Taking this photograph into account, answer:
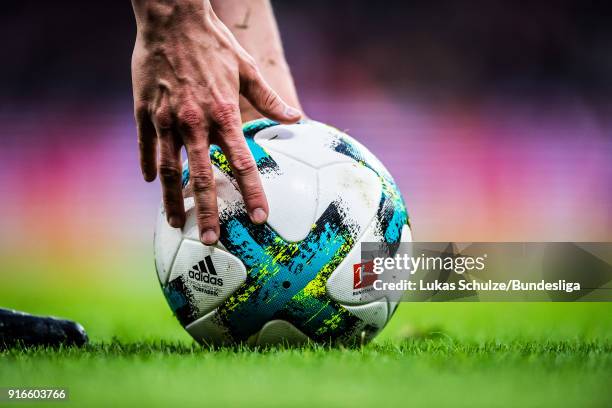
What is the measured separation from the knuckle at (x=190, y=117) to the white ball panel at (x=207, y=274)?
55 centimetres

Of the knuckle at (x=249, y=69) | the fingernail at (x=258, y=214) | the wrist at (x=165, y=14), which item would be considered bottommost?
the fingernail at (x=258, y=214)

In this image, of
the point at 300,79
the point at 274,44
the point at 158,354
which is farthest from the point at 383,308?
the point at 300,79

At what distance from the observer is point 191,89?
2492mm

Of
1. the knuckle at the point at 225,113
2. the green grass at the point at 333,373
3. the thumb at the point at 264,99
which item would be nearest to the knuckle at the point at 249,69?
the thumb at the point at 264,99

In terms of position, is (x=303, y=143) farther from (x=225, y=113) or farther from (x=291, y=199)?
(x=225, y=113)

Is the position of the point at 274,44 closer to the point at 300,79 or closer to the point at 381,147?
the point at 381,147

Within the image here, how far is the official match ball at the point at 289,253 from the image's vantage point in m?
2.76

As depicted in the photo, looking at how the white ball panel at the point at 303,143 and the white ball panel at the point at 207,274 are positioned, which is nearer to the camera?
the white ball panel at the point at 207,274

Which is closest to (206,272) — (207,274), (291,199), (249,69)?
(207,274)

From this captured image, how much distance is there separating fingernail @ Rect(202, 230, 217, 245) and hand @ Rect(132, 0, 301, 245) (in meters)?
0.08

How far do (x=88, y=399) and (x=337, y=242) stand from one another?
112 centimetres

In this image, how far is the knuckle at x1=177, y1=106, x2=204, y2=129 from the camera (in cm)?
248

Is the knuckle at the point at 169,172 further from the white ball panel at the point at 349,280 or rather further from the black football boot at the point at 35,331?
the black football boot at the point at 35,331

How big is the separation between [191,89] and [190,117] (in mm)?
100
